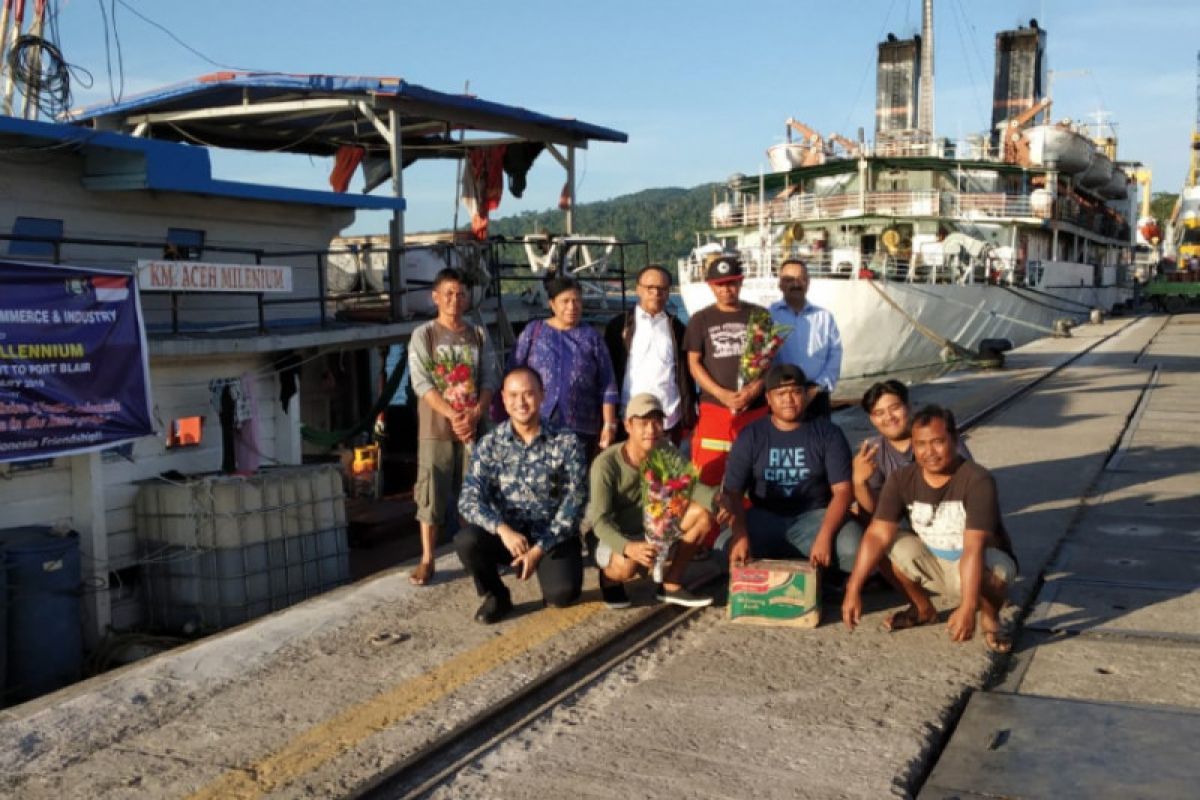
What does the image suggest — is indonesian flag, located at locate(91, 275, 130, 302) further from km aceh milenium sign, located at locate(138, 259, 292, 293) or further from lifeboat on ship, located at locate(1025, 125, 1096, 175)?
lifeboat on ship, located at locate(1025, 125, 1096, 175)

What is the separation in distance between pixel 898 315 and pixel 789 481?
21644 millimetres

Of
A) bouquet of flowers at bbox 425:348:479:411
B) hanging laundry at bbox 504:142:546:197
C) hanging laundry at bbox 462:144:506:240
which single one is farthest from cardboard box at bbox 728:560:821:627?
hanging laundry at bbox 504:142:546:197

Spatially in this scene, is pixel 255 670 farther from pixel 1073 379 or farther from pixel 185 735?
pixel 1073 379

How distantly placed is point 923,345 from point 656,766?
25.0 metres

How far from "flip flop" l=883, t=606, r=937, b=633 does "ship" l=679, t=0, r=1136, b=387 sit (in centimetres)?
1934

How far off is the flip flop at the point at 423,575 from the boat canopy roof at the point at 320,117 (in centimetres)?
864

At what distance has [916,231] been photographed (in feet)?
106

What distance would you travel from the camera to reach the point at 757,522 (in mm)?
5832

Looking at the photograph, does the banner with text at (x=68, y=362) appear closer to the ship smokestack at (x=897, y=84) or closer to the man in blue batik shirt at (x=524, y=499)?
the man in blue batik shirt at (x=524, y=499)

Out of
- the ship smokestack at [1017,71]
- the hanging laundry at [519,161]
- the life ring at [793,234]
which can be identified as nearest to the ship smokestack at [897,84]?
the ship smokestack at [1017,71]

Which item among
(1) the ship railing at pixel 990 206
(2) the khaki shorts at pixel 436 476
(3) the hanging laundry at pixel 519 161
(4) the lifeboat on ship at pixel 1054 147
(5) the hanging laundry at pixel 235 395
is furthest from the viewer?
(4) the lifeboat on ship at pixel 1054 147

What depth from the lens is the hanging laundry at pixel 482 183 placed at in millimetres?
18422

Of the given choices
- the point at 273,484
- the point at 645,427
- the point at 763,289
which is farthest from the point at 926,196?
the point at 645,427

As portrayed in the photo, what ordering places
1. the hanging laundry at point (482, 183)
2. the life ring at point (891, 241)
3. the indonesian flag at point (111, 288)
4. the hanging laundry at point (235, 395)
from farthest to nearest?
the life ring at point (891, 241)
the hanging laundry at point (482, 183)
the hanging laundry at point (235, 395)
the indonesian flag at point (111, 288)
